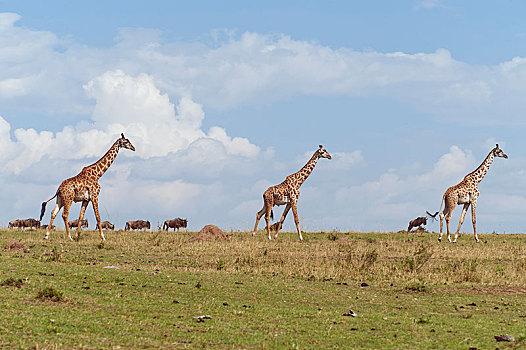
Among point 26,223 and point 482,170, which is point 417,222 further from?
point 26,223

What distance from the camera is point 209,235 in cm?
3183

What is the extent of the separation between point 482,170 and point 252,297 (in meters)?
27.0

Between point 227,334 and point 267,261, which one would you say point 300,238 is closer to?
point 267,261

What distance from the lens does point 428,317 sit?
14.3 m

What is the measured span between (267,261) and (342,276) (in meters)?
4.06

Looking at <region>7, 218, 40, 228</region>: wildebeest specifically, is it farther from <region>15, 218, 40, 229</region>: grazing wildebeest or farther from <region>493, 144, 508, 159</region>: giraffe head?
<region>493, 144, 508, 159</region>: giraffe head

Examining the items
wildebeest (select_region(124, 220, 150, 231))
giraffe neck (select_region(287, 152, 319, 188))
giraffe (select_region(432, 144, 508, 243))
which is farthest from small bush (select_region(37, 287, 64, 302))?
wildebeest (select_region(124, 220, 150, 231))

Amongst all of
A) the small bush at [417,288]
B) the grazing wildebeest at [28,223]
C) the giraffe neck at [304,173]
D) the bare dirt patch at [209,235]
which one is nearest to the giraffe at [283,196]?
the giraffe neck at [304,173]

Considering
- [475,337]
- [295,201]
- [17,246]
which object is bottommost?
[475,337]

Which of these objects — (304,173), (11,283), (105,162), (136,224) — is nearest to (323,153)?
(304,173)

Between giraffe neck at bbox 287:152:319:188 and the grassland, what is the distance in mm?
9310

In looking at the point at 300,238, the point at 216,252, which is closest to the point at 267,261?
the point at 216,252

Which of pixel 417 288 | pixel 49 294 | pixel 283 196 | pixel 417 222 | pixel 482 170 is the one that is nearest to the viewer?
pixel 49 294

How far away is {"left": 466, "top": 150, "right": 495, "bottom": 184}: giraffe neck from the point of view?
38594mm
